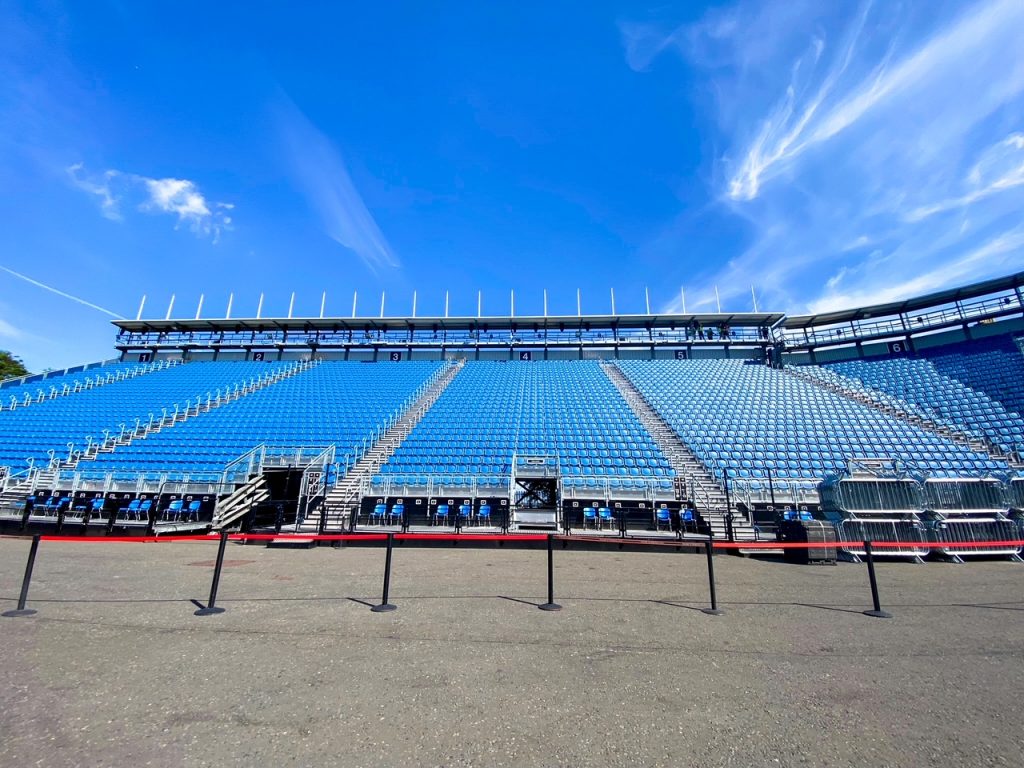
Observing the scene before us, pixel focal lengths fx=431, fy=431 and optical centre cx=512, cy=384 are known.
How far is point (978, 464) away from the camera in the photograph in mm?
17297

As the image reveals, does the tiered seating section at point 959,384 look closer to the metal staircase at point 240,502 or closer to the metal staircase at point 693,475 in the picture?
the metal staircase at point 693,475

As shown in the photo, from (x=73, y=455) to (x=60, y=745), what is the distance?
22.6 metres

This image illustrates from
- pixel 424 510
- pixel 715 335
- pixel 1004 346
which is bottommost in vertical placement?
pixel 424 510

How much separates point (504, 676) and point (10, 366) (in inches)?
2997

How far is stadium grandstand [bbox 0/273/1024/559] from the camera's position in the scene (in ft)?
46.8

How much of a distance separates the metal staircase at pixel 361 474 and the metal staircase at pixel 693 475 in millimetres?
11318

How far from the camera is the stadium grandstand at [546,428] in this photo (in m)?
14.3

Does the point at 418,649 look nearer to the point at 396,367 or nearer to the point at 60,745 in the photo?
the point at 60,745

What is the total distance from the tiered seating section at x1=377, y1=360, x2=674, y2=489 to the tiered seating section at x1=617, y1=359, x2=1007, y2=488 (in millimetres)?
2589

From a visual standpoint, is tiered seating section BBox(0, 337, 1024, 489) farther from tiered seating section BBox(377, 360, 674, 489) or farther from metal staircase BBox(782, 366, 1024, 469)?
metal staircase BBox(782, 366, 1024, 469)

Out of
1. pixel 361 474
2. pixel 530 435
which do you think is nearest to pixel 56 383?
pixel 361 474

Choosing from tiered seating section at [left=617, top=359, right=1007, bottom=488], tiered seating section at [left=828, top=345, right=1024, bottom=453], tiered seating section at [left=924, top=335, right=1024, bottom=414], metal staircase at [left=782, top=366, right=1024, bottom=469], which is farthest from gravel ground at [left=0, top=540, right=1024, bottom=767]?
tiered seating section at [left=924, top=335, right=1024, bottom=414]

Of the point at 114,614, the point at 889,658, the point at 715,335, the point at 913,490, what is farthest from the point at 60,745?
the point at 715,335

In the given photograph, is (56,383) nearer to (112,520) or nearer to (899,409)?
(112,520)
